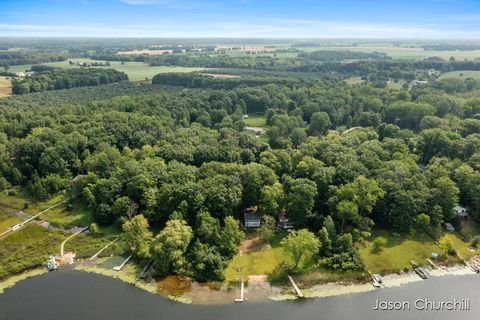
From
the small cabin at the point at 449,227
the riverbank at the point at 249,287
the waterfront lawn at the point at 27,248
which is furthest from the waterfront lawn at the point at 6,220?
the small cabin at the point at 449,227

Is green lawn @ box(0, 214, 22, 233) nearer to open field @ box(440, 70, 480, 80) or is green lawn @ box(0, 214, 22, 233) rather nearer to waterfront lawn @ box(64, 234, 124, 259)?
waterfront lawn @ box(64, 234, 124, 259)

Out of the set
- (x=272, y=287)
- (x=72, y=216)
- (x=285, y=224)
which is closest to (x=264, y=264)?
(x=272, y=287)

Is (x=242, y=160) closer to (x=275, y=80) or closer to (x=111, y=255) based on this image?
(x=111, y=255)

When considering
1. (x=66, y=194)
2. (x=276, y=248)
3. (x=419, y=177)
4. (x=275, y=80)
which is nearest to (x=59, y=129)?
(x=66, y=194)

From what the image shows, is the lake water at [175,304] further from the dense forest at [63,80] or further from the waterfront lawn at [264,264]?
the dense forest at [63,80]

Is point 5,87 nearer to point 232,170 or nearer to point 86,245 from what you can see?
point 86,245
